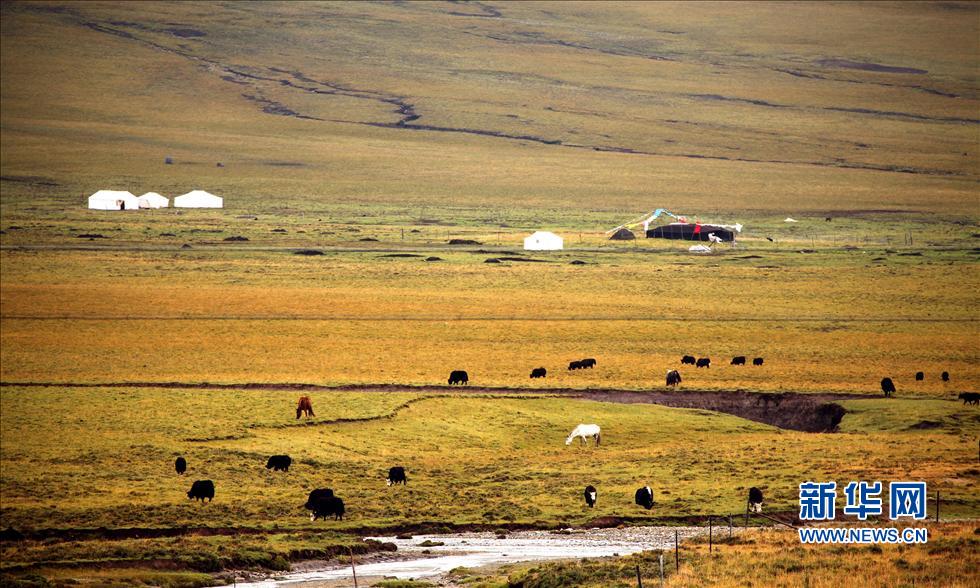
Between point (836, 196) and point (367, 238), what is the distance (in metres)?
52.0

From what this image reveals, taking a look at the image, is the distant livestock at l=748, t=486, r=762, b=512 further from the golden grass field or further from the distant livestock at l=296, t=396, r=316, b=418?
the distant livestock at l=296, t=396, r=316, b=418

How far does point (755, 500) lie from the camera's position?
26.5m

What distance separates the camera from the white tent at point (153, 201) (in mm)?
116438

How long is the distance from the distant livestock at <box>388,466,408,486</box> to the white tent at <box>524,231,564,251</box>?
5771 cm

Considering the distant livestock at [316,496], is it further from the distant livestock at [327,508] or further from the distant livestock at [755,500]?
the distant livestock at [755,500]

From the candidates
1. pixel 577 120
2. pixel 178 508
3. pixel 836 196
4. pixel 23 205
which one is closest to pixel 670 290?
pixel 178 508

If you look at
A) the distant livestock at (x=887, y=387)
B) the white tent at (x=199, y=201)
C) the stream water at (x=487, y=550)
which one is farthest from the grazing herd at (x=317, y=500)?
the white tent at (x=199, y=201)

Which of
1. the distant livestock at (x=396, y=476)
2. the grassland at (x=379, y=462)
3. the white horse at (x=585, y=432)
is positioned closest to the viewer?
the grassland at (x=379, y=462)

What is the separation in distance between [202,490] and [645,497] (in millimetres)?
9565

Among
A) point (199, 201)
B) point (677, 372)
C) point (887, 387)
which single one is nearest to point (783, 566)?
point (887, 387)

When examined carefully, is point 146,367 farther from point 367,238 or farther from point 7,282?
point 367,238

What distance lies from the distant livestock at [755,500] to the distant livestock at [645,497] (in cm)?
217

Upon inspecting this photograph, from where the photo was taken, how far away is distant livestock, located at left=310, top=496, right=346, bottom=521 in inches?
1043

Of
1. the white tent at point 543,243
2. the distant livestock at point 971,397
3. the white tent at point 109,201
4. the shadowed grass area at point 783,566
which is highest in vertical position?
the white tent at point 109,201
